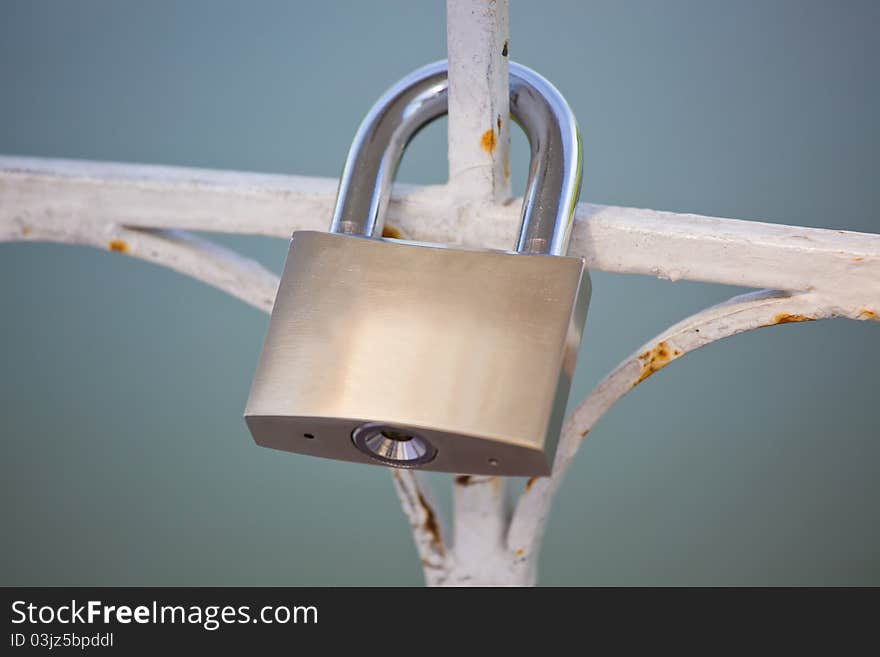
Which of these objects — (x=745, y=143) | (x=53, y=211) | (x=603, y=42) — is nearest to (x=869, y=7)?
A: (x=745, y=143)

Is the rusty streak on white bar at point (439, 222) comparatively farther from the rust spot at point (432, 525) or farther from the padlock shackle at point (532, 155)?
the rust spot at point (432, 525)

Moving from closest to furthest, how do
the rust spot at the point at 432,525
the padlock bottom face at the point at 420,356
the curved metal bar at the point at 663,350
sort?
the padlock bottom face at the point at 420,356 < the curved metal bar at the point at 663,350 < the rust spot at the point at 432,525

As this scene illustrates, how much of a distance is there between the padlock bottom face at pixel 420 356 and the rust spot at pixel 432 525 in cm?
21

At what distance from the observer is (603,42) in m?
1.47

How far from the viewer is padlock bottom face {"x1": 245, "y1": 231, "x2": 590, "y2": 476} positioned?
526 millimetres

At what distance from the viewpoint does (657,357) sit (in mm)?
680

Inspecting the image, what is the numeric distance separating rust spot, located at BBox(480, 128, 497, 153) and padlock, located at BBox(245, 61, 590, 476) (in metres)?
0.05

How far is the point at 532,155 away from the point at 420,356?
152 mm

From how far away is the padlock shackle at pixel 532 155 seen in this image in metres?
0.60

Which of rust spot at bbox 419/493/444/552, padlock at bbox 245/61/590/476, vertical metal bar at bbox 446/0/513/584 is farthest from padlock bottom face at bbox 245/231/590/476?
rust spot at bbox 419/493/444/552

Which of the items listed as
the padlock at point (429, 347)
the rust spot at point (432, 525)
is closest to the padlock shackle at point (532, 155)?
the padlock at point (429, 347)

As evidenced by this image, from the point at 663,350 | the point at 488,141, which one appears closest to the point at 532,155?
the point at 488,141

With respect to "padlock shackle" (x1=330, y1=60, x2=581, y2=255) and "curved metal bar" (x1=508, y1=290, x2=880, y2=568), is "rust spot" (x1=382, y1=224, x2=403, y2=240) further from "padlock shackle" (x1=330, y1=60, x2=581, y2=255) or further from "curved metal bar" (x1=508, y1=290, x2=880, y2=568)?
"curved metal bar" (x1=508, y1=290, x2=880, y2=568)

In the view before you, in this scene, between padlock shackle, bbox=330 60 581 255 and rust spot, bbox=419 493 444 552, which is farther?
rust spot, bbox=419 493 444 552
